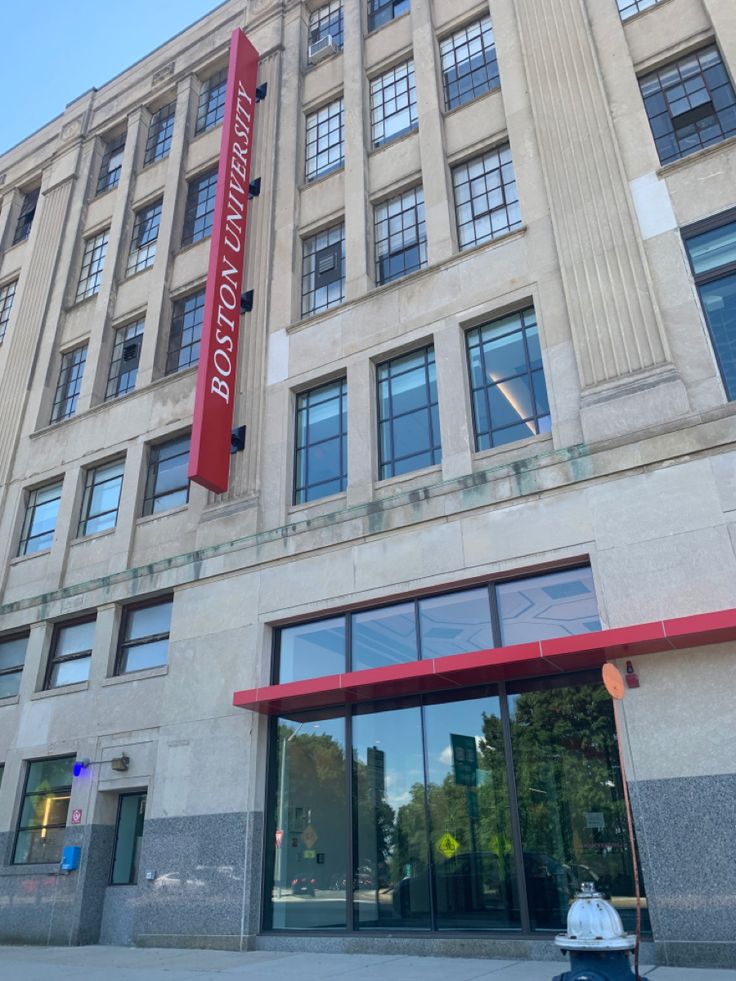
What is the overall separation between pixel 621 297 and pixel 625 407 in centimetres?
206

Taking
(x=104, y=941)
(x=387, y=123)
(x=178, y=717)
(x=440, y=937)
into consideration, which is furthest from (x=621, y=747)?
(x=387, y=123)

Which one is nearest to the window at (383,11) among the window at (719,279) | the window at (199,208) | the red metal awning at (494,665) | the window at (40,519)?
the window at (199,208)

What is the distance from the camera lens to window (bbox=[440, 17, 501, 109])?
17.2 meters

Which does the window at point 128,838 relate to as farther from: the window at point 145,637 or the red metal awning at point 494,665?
the red metal awning at point 494,665

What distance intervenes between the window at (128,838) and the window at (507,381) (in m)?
9.57

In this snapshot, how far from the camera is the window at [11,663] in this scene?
1798 centimetres

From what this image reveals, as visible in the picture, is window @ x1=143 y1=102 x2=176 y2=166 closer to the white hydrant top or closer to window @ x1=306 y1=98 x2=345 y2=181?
window @ x1=306 y1=98 x2=345 y2=181

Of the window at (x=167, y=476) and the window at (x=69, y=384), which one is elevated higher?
the window at (x=69, y=384)

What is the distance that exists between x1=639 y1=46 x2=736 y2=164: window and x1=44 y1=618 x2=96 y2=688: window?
597 inches

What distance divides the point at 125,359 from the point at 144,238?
4.17 metres

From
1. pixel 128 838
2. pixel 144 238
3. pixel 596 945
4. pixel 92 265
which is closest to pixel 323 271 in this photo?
pixel 144 238

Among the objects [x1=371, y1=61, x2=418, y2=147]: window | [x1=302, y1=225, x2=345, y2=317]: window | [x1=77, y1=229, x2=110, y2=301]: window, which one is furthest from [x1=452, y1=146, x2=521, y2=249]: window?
[x1=77, y1=229, x2=110, y2=301]: window

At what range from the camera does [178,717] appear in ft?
47.2

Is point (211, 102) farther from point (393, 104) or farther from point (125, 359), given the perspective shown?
point (125, 359)
